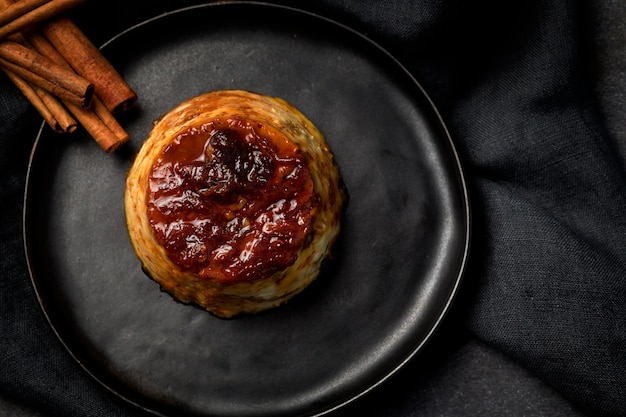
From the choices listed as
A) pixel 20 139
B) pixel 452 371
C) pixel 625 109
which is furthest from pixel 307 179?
pixel 625 109

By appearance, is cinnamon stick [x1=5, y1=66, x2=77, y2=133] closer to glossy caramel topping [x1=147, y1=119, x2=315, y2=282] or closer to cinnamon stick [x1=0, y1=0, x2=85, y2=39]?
cinnamon stick [x1=0, y1=0, x2=85, y2=39]

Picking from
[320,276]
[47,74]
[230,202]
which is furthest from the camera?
[320,276]

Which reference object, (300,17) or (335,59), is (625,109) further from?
(300,17)

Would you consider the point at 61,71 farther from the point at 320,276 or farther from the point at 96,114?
the point at 320,276

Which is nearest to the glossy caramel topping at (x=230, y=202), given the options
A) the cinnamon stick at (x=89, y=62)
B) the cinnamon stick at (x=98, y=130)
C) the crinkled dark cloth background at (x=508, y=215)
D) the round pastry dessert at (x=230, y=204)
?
the round pastry dessert at (x=230, y=204)

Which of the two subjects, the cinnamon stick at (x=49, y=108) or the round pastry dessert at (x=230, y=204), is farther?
the cinnamon stick at (x=49, y=108)

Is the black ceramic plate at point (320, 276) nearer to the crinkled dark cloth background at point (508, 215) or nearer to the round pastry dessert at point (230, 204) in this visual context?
the crinkled dark cloth background at point (508, 215)

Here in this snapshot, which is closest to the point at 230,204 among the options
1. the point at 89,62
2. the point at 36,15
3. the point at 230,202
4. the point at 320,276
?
the point at 230,202
